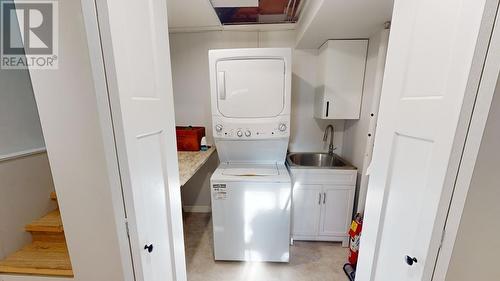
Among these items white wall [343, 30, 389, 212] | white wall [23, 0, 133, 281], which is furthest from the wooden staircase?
white wall [343, 30, 389, 212]

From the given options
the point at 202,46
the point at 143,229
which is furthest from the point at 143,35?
the point at 202,46

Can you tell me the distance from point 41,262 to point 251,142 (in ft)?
5.61

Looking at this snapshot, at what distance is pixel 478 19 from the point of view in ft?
1.68

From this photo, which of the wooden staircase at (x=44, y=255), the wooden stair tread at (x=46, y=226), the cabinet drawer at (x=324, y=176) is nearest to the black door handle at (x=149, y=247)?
the wooden staircase at (x=44, y=255)

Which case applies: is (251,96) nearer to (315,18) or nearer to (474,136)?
(315,18)

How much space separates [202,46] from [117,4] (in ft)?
7.12

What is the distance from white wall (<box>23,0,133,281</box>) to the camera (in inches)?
23.9

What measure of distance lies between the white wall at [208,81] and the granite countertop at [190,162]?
18.6 inches

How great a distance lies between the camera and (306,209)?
220 cm

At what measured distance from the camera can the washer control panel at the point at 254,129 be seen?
6.72 feet

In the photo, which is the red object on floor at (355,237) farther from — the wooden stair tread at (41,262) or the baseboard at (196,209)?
the wooden stair tread at (41,262)

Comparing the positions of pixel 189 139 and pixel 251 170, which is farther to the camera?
pixel 189 139

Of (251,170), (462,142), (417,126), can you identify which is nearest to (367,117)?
(251,170)

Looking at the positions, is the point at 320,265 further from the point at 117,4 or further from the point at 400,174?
the point at 117,4
